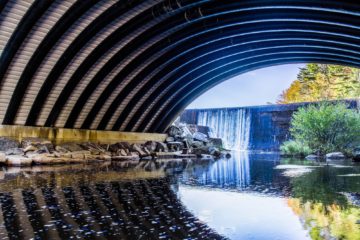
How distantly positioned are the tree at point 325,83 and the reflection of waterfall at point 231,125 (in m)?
14.7

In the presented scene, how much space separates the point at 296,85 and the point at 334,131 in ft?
128

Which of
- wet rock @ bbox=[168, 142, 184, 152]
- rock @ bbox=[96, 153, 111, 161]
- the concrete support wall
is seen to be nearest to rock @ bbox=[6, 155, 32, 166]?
the concrete support wall

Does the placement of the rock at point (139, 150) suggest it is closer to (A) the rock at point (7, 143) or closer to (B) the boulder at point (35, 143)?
(B) the boulder at point (35, 143)

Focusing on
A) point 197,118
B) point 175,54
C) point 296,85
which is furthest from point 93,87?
point 296,85

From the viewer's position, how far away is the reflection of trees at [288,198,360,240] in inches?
169

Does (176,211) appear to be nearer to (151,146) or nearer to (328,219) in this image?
(328,219)

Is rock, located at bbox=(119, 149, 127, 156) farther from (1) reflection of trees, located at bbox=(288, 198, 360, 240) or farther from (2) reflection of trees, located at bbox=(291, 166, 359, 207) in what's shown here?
(1) reflection of trees, located at bbox=(288, 198, 360, 240)

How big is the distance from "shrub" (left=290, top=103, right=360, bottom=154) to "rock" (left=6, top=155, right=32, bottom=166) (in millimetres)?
22213

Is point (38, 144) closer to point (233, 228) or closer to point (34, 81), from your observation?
point (34, 81)

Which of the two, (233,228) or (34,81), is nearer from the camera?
(233,228)

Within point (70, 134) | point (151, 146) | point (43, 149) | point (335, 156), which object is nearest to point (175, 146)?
point (151, 146)

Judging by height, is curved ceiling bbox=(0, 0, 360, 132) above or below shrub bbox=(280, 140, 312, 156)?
above

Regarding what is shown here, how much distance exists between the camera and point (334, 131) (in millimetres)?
27359

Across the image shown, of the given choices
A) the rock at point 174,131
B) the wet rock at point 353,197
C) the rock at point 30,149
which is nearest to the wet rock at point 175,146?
the rock at point 174,131
